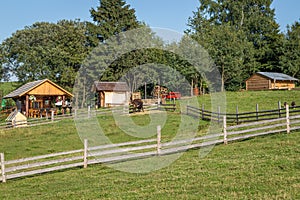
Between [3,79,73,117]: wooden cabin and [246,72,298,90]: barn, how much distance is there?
95.3 ft

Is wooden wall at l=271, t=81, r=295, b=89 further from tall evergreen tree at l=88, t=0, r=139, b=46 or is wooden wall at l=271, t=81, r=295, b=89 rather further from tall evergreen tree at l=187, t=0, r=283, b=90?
tall evergreen tree at l=88, t=0, r=139, b=46

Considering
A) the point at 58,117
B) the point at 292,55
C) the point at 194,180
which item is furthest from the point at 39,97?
the point at 292,55

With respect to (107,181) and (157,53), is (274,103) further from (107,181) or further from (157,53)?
(107,181)

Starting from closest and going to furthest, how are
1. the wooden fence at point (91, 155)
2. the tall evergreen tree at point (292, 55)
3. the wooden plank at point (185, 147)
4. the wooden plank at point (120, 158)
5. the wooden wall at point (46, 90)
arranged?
the wooden fence at point (91, 155), the wooden plank at point (120, 158), the wooden plank at point (185, 147), the wooden wall at point (46, 90), the tall evergreen tree at point (292, 55)

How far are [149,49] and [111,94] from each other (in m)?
9.07

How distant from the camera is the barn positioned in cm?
5300

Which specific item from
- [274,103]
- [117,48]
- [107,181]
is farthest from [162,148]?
[117,48]

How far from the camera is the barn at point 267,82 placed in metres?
53.0

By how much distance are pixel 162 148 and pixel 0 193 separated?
22.8 ft

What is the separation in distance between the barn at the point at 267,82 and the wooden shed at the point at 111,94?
19.5 metres

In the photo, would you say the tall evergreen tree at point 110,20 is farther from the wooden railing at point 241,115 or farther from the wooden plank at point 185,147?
the wooden plank at point 185,147

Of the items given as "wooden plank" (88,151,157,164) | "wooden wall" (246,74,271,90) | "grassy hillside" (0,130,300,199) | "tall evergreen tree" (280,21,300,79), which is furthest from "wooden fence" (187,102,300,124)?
"tall evergreen tree" (280,21,300,79)

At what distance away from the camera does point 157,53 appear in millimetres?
52469

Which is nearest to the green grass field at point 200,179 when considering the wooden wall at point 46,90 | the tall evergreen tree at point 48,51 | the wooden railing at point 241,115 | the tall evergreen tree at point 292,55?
the wooden railing at point 241,115
